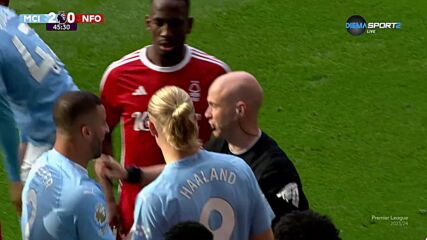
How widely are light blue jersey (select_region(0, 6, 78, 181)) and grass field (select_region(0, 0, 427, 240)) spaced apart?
237cm

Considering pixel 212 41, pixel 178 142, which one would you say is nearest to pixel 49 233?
pixel 178 142

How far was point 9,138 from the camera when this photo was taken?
577cm

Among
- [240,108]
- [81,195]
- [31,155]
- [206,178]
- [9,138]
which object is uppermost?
[240,108]

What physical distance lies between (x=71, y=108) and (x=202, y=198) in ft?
2.38

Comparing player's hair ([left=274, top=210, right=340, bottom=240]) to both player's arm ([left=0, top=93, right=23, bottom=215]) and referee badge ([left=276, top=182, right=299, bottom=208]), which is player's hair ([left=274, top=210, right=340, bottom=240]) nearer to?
referee badge ([left=276, top=182, right=299, bottom=208])

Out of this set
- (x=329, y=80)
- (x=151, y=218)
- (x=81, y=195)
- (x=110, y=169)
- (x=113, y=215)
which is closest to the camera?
(x=151, y=218)

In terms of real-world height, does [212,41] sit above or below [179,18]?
below

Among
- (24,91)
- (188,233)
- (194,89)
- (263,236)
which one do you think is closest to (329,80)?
(194,89)

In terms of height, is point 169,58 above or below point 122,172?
above

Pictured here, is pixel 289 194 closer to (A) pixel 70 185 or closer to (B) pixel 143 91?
(A) pixel 70 185

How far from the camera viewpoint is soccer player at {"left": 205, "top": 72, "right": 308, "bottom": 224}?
5.06 meters

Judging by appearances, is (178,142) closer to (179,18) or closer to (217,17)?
(179,18)

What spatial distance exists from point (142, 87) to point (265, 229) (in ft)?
4.48

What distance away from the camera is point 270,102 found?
10.0 meters
